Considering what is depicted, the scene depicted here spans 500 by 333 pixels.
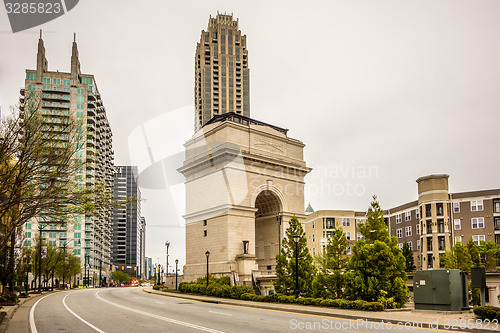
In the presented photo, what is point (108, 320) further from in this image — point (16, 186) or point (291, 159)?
point (291, 159)

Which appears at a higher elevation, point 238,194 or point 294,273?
point 238,194

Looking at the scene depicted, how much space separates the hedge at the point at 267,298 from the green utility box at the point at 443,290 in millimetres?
2455

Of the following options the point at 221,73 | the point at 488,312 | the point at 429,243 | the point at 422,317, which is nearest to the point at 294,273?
the point at 422,317

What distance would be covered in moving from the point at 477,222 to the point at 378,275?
49027 mm

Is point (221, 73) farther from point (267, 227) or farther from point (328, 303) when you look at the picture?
point (328, 303)

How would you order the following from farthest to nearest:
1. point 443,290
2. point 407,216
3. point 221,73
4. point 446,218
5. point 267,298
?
point 221,73, point 407,216, point 446,218, point 267,298, point 443,290

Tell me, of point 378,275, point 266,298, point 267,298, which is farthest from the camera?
point 266,298

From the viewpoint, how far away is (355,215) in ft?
311

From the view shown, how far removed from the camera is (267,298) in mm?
32406

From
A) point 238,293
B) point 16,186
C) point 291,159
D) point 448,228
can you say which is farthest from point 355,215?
point 16,186

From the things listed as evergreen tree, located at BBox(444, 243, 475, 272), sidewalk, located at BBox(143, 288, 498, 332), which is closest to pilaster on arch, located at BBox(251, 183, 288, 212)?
evergreen tree, located at BBox(444, 243, 475, 272)

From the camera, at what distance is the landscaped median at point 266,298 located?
24391 millimetres

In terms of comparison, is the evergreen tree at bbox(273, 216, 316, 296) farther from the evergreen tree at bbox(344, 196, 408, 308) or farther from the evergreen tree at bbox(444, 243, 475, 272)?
the evergreen tree at bbox(444, 243, 475, 272)

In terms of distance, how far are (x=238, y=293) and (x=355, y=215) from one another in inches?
2471
